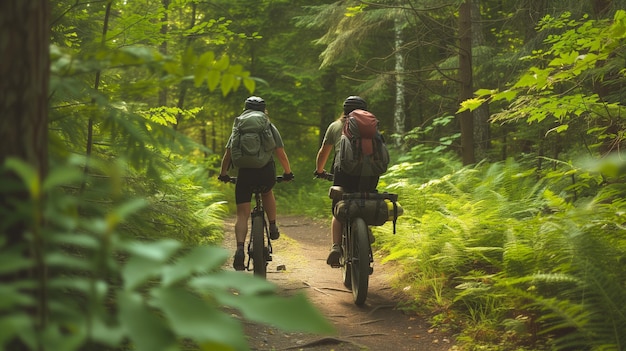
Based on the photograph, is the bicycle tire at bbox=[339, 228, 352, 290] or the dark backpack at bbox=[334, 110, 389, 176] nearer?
the dark backpack at bbox=[334, 110, 389, 176]

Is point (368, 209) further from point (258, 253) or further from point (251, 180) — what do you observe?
point (251, 180)

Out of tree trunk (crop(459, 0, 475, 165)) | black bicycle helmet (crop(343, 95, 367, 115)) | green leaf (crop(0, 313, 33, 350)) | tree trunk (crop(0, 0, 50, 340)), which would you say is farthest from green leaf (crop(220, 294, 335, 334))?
tree trunk (crop(459, 0, 475, 165))

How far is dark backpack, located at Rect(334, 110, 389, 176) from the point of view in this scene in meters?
6.07

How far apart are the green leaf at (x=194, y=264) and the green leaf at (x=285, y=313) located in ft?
0.25

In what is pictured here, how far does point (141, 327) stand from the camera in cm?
97

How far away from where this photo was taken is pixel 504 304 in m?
4.88

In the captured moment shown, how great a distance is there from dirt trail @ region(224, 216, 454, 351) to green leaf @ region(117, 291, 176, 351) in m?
3.93

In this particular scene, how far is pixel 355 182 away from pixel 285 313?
18.1 ft

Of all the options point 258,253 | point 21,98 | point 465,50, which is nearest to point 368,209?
point 258,253

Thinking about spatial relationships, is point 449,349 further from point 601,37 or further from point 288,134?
point 288,134

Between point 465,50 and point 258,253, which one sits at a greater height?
point 465,50

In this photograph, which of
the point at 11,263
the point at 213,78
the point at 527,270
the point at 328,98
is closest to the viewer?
the point at 11,263

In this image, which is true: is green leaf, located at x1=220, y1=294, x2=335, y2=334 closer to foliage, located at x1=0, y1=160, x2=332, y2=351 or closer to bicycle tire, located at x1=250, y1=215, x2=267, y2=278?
foliage, located at x1=0, y1=160, x2=332, y2=351

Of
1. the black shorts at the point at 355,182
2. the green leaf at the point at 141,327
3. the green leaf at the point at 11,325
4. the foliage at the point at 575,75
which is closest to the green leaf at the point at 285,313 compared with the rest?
the green leaf at the point at 141,327
